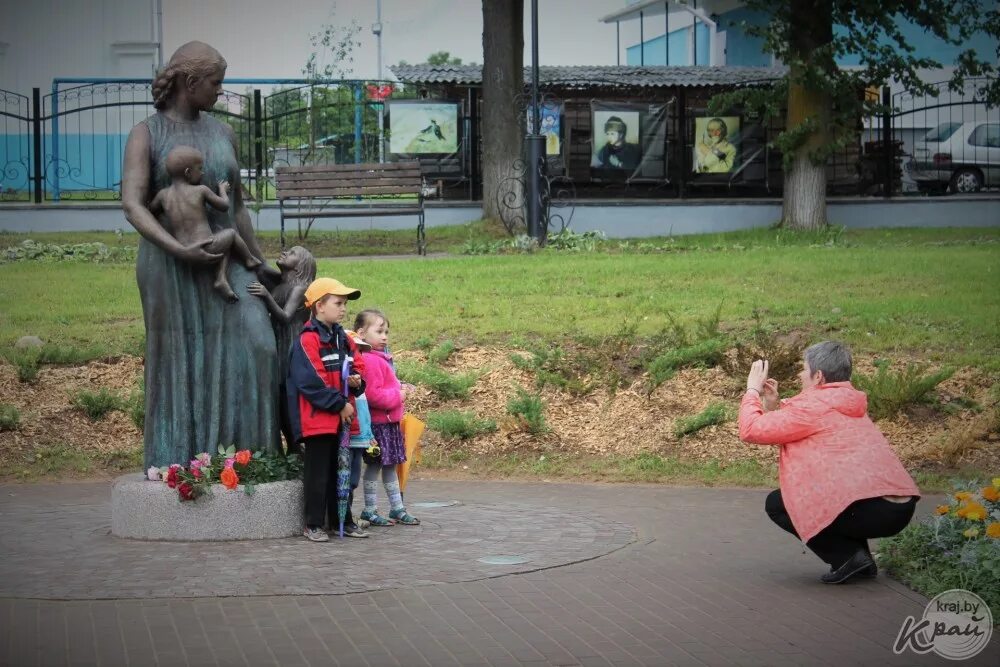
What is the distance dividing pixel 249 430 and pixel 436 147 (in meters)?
18.6

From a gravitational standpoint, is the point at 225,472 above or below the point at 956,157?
below

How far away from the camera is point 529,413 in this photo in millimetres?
11086

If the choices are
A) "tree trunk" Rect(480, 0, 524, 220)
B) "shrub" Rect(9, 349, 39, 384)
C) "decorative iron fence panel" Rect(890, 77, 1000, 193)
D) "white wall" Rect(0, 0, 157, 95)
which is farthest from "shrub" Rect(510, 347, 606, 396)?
"white wall" Rect(0, 0, 157, 95)

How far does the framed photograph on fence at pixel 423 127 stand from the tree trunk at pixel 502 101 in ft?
13.5

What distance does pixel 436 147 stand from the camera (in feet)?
85.4

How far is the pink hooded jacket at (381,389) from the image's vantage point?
8188 mm

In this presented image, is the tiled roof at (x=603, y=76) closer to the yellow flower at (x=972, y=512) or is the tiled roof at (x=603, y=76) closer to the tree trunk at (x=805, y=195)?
the tree trunk at (x=805, y=195)

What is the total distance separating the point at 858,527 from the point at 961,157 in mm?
24717

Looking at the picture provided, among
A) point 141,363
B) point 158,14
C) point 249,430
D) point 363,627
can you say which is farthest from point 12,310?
point 158,14

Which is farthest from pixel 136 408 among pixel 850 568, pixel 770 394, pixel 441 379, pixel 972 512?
pixel 972 512

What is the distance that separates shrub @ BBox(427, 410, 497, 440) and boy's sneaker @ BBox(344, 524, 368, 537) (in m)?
3.02

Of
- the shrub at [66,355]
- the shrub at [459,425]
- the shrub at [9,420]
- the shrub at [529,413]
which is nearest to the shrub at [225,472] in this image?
the shrub at [459,425]

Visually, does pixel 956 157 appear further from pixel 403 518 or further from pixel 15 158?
pixel 403 518

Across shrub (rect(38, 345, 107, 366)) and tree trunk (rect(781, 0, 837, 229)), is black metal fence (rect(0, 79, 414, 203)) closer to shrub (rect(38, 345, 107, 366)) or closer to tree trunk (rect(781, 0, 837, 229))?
tree trunk (rect(781, 0, 837, 229))
